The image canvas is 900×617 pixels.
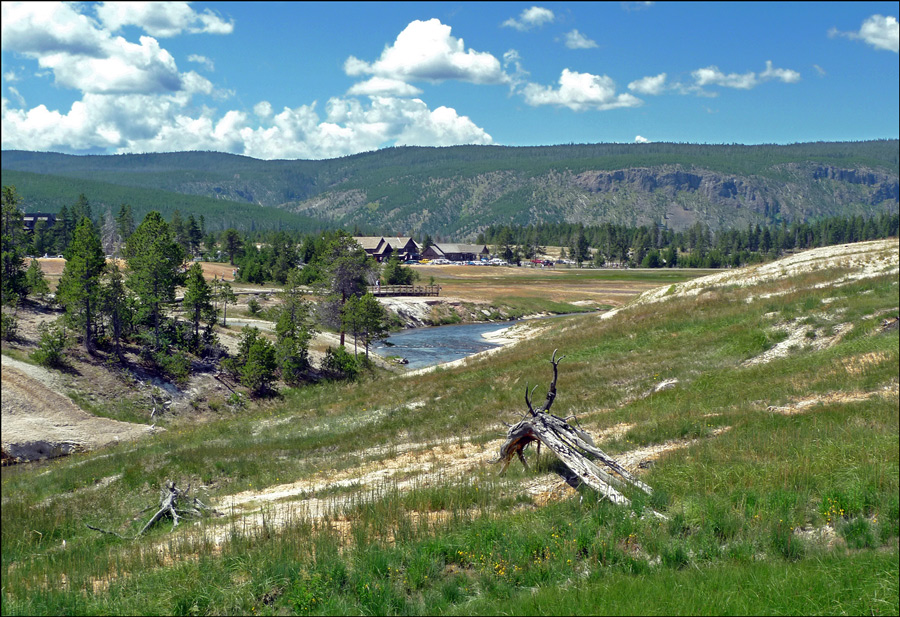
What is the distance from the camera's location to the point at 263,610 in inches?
320

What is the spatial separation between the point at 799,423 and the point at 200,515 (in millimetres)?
13478

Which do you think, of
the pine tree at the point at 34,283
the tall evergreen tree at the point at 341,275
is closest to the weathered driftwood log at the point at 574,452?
the tall evergreen tree at the point at 341,275

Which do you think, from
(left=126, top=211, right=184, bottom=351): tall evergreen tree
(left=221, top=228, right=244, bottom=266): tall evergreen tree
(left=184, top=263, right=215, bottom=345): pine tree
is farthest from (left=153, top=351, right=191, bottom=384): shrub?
(left=221, top=228, right=244, bottom=266): tall evergreen tree

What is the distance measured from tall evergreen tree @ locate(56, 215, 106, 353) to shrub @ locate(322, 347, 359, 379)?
16.5 m

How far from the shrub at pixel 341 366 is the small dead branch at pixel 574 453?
37.2 metres

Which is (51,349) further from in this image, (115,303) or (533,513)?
(533,513)

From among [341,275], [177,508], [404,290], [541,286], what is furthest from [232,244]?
[177,508]

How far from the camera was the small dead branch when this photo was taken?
1133 centimetres

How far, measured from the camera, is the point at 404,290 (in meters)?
105

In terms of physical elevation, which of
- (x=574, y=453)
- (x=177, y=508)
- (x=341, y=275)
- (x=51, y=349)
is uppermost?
(x=341, y=275)

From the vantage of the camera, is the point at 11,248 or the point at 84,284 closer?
the point at 84,284

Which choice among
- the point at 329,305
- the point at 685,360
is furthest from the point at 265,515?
the point at 329,305

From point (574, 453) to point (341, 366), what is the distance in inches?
1595

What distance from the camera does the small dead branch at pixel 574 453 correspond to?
11326 millimetres
